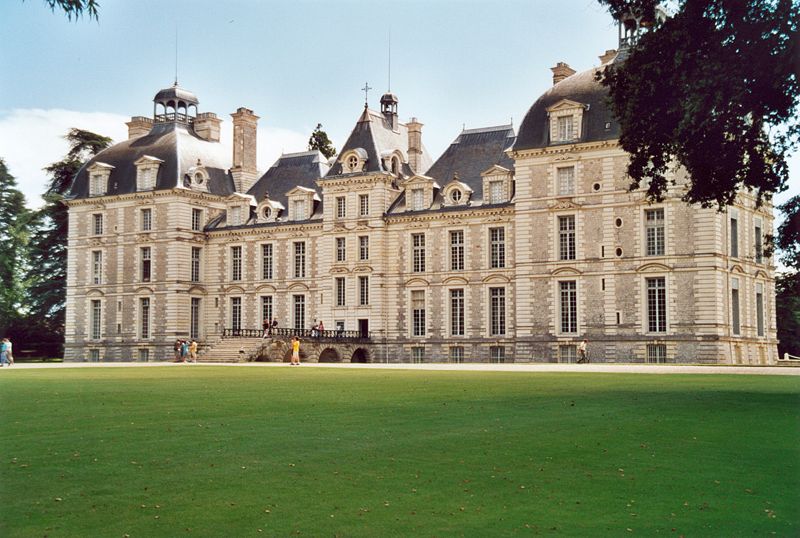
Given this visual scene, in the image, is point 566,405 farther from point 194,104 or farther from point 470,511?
point 194,104

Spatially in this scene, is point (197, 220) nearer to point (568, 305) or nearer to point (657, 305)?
point (568, 305)

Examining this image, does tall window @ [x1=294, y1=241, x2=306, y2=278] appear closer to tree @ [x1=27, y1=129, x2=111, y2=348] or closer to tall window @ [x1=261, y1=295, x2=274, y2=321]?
tall window @ [x1=261, y1=295, x2=274, y2=321]

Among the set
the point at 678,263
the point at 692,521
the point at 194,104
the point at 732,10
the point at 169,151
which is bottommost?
the point at 692,521

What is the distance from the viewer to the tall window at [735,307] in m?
41.8

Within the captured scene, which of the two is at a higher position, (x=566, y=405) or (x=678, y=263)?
(x=678, y=263)

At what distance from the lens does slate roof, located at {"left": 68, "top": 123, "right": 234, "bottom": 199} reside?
5603 centimetres

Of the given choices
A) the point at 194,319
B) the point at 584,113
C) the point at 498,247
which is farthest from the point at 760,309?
Answer: the point at 194,319

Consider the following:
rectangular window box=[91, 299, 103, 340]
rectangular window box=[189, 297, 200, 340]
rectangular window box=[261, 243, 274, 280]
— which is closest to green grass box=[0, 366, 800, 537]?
rectangular window box=[261, 243, 274, 280]

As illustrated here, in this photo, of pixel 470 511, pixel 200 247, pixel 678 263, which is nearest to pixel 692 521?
pixel 470 511

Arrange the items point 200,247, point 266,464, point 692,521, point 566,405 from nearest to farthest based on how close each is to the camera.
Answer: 1. point 692,521
2. point 266,464
3. point 566,405
4. point 200,247

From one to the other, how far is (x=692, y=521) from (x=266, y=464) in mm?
4070

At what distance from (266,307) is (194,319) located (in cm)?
465

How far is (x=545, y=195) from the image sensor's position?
44000 mm

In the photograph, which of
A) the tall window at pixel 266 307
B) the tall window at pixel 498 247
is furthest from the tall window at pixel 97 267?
the tall window at pixel 498 247
